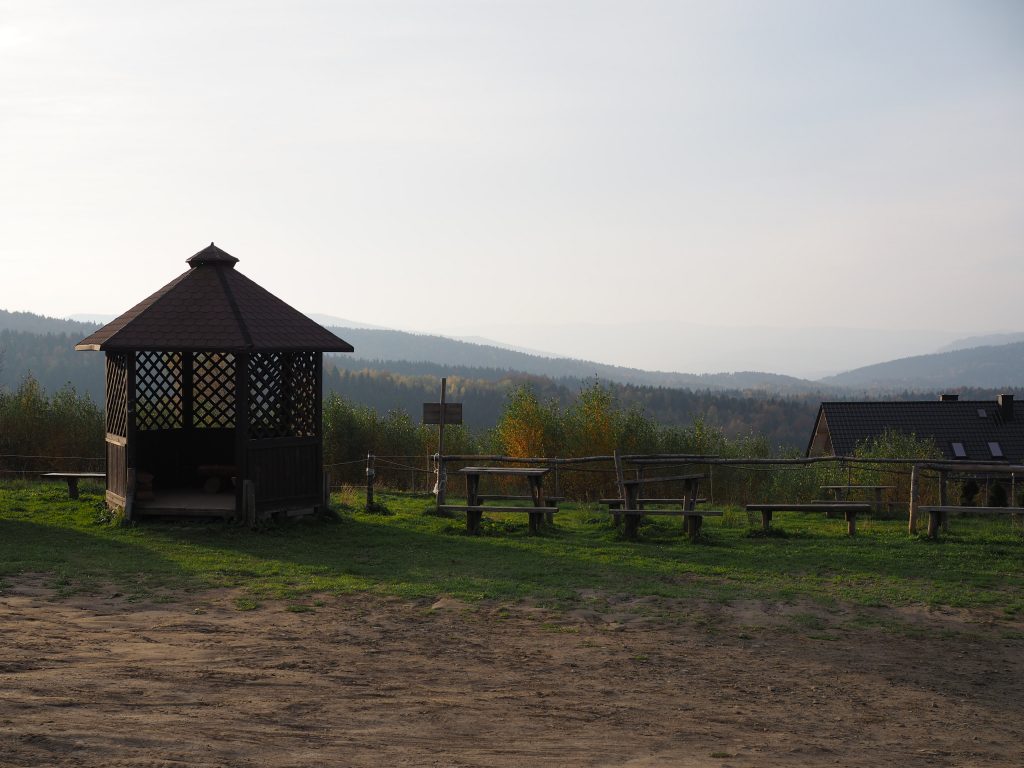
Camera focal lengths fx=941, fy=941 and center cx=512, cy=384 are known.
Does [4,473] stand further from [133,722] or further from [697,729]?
[697,729]

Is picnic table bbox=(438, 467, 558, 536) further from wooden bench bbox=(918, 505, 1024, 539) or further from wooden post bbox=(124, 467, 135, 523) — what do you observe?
wooden bench bbox=(918, 505, 1024, 539)

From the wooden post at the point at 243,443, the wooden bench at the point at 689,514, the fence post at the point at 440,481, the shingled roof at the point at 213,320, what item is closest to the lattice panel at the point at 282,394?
the wooden post at the point at 243,443

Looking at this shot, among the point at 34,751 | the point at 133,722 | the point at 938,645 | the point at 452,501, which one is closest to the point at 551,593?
the point at 938,645

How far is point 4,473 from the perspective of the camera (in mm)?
22344

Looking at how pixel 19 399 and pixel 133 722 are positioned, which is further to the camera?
pixel 19 399

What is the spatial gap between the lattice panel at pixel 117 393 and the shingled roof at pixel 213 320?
1.58ft

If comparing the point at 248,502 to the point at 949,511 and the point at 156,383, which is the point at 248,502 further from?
the point at 949,511

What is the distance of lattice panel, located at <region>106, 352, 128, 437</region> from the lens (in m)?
13.5

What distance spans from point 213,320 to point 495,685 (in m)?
8.69

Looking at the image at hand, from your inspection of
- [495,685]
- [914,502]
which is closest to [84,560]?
[495,685]

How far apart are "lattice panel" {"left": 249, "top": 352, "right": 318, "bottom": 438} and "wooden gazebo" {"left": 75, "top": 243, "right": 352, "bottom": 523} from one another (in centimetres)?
1

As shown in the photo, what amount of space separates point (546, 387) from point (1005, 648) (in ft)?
273

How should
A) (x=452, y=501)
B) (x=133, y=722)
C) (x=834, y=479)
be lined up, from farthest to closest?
(x=834, y=479) < (x=452, y=501) < (x=133, y=722)

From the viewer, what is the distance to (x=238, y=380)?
43.0 ft
